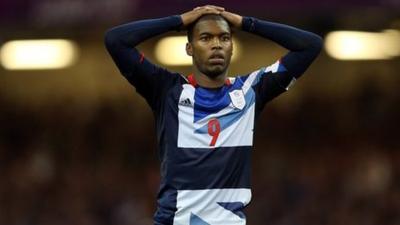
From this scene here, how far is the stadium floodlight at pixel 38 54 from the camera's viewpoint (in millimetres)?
14773

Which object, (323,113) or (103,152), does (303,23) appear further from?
(103,152)

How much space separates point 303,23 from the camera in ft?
43.4

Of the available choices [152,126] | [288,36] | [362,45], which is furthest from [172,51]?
[288,36]

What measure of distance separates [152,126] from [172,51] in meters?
0.89

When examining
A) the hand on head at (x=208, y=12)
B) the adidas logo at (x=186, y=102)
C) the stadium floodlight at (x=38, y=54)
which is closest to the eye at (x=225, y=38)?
the hand on head at (x=208, y=12)

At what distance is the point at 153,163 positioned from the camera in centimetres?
1445

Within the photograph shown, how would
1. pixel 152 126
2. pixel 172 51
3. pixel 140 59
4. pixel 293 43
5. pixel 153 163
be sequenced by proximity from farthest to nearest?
pixel 152 126
pixel 172 51
pixel 153 163
pixel 293 43
pixel 140 59

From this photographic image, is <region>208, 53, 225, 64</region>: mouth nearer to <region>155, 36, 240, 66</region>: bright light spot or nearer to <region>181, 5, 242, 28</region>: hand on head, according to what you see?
<region>181, 5, 242, 28</region>: hand on head

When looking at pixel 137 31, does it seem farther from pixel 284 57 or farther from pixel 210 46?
pixel 284 57

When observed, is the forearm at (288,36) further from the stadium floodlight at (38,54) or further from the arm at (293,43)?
the stadium floodlight at (38,54)

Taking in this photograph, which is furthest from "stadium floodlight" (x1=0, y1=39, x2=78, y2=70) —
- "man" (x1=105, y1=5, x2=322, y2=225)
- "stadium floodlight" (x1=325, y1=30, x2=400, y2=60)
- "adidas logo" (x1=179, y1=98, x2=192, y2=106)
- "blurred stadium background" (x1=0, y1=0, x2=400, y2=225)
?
"adidas logo" (x1=179, y1=98, x2=192, y2=106)

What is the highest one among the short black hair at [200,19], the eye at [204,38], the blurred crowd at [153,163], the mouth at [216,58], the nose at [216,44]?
the short black hair at [200,19]

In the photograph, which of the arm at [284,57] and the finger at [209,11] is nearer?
the finger at [209,11]

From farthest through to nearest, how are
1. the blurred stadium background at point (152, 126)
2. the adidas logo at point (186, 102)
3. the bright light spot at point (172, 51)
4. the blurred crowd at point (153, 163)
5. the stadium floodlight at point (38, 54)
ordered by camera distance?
the stadium floodlight at point (38, 54), the bright light spot at point (172, 51), the blurred crowd at point (153, 163), the blurred stadium background at point (152, 126), the adidas logo at point (186, 102)
